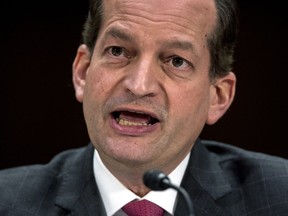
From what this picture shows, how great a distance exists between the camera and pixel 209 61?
2148mm

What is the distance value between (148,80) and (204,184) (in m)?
0.44

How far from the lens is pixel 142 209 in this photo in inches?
82.7

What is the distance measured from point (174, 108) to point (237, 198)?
0.39m

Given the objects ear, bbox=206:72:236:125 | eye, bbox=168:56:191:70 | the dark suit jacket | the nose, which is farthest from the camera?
ear, bbox=206:72:236:125

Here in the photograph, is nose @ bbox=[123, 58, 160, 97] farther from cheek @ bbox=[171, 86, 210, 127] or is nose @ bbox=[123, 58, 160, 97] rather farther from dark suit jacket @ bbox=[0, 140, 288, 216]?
dark suit jacket @ bbox=[0, 140, 288, 216]

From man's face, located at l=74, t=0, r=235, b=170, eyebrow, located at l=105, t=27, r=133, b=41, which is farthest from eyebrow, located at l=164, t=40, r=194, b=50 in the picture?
eyebrow, located at l=105, t=27, r=133, b=41

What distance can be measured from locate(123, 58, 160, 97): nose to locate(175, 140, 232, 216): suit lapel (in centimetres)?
38

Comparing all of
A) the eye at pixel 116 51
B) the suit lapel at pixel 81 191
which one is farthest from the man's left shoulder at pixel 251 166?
the eye at pixel 116 51

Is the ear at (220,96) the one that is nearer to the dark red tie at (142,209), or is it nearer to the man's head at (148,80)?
the man's head at (148,80)

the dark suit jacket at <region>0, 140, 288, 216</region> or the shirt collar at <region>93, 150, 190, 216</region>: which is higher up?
the shirt collar at <region>93, 150, 190, 216</region>

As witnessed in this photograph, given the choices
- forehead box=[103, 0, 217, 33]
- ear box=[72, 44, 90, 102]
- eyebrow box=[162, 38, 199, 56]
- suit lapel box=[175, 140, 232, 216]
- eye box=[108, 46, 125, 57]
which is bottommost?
suit lapel box=[175, 140, 232, 216]

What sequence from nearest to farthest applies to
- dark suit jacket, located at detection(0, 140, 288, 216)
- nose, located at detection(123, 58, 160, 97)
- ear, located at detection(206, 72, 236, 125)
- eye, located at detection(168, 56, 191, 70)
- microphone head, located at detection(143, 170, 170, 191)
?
microphone head, located at detection(143, 170, 170, 191), nose, located at detection(123, 58, 160, 97), eye, located at detection(168, 56, 191, 70), dark suit jacket, located at detection(0, 140, 288, 216), ear, located at detection(206, 72, 236, 125)

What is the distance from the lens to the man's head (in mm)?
1962

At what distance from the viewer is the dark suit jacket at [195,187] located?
2131 mm
